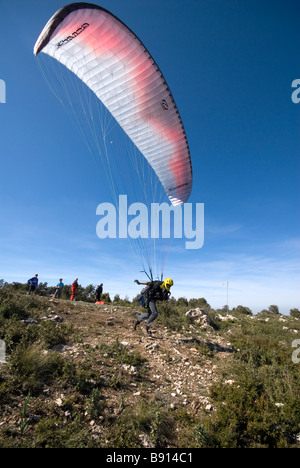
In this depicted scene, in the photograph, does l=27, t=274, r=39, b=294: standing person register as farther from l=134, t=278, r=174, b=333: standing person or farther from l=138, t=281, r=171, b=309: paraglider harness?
l=138, t=281, r=171, b=309: paraglider harness

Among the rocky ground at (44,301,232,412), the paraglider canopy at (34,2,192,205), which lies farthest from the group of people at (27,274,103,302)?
the paraglider canopy at (34,2,192,205)

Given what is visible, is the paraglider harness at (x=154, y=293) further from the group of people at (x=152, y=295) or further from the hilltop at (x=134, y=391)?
the hilltop at (x=134, y=391)

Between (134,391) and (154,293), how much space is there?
384 cm

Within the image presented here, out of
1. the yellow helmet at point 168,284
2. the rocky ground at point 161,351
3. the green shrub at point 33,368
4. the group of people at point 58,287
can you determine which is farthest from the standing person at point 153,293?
the group of people at point 58,287

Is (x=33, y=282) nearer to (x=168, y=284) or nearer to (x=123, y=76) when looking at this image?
(x=168, y=284)

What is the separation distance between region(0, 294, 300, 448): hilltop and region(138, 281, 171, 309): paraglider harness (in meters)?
1.41

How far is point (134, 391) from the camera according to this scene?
4945 millimetres

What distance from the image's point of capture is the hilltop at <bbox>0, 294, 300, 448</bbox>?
12.1 feet

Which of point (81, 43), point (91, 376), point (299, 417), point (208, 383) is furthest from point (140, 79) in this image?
point (299, 417)

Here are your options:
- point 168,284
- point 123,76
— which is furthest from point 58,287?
point 123,76

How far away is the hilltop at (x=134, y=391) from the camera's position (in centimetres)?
369

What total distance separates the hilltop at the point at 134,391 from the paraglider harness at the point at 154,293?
4.63 feet

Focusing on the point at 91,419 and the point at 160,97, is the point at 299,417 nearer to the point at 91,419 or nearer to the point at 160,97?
the point at 91,419
